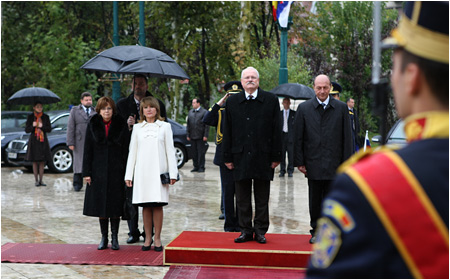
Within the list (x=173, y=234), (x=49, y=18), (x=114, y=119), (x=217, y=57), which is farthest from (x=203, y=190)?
(x=49, y=18)

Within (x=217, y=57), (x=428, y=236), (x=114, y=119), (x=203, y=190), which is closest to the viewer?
(x=428, y=236)

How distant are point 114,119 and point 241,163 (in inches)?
63.9

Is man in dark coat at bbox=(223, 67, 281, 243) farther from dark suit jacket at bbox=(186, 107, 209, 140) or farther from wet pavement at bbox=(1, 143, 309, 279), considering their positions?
dark suit jacket at bbox=(186, 107, 209, 140)

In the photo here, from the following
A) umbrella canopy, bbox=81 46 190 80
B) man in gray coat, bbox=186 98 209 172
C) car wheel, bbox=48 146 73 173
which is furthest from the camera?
man in gray coat, bbox=186 98 209 172

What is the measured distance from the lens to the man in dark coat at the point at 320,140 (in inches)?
320

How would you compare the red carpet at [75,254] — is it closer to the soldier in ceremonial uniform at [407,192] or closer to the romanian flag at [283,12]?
the soldier in ceremonial uniform at [407,192]

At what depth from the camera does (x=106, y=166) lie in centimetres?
856

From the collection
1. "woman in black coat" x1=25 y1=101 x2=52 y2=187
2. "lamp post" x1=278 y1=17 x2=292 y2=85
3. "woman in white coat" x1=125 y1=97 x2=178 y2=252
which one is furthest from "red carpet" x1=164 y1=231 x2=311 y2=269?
"lamp post" x1=278 y1=17 x2=292 y2=85

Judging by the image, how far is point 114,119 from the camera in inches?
341

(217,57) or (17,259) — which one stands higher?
(217,57)

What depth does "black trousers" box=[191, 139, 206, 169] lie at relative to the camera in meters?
19.3

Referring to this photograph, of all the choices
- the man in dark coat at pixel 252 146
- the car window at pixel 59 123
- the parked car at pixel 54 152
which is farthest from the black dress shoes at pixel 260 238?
the car window at pixel 59 123

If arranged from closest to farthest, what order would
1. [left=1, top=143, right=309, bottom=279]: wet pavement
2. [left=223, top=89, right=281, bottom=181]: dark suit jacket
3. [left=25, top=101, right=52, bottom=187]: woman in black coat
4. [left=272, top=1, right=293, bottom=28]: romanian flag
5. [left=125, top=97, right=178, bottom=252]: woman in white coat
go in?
[left=1, top=143, right=309, bottom=279]: wet pavement → [left=223, top=89, right=281, bottom=181]: dark suit jacket → [left=125, top=97, right=178, bottom=252]: woman in white coat → [left=25, top=101, right=52, bottom=187]: woman in black coat → [left=272, top=1, right=293, bottom=28]: romanian flag

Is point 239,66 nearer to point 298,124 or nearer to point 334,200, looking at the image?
point 298,124
